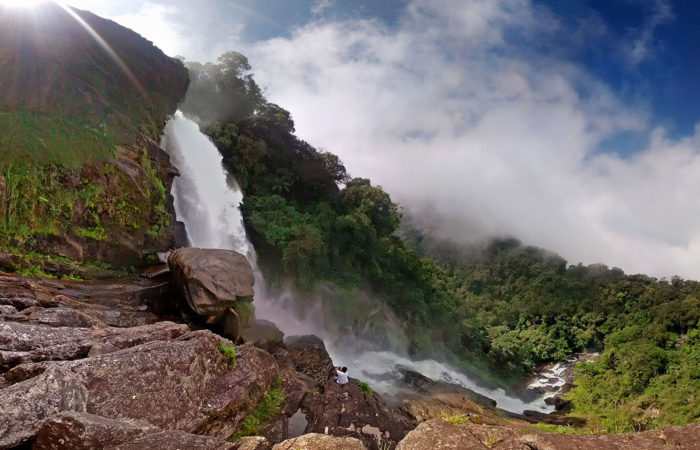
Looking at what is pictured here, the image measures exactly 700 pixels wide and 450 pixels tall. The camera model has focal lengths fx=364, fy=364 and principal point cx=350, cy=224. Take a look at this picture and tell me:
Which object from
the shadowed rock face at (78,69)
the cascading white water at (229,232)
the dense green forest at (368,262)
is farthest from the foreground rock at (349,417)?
the dense green forest at (368,262)

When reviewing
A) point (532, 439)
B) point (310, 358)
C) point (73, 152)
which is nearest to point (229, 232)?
point (310, 358)

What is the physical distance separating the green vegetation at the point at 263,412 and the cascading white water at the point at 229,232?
12.8m

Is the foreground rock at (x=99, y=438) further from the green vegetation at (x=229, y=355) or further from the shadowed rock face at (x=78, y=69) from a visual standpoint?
the shadowed rock face at (x=78, y=69)

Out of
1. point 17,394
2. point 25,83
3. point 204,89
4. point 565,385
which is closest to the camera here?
point 17,394

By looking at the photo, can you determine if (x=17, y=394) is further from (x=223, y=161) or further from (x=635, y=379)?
(x=635, y=379)

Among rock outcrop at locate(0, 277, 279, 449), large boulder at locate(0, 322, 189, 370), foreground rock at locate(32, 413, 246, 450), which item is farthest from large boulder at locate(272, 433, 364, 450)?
large boulder at locate(0, 322, 189, 370)

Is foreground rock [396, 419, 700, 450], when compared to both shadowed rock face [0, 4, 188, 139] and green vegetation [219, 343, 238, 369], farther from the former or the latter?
shadowed rock face [0, 4, 188, 139]

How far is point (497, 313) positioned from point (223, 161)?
71.2 meters

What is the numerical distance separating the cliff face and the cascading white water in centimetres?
289

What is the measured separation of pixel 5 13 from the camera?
46.6 feet

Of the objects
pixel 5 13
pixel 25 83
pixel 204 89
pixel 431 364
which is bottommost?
pixel 431 364

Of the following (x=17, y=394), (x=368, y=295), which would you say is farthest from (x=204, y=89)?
(x=17, y=394)

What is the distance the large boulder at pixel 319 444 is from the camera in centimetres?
320

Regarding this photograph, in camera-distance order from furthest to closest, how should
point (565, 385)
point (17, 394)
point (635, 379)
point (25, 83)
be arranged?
point (565, 385) < point (635, 379) < point (25, 83) < point (17, 394)
